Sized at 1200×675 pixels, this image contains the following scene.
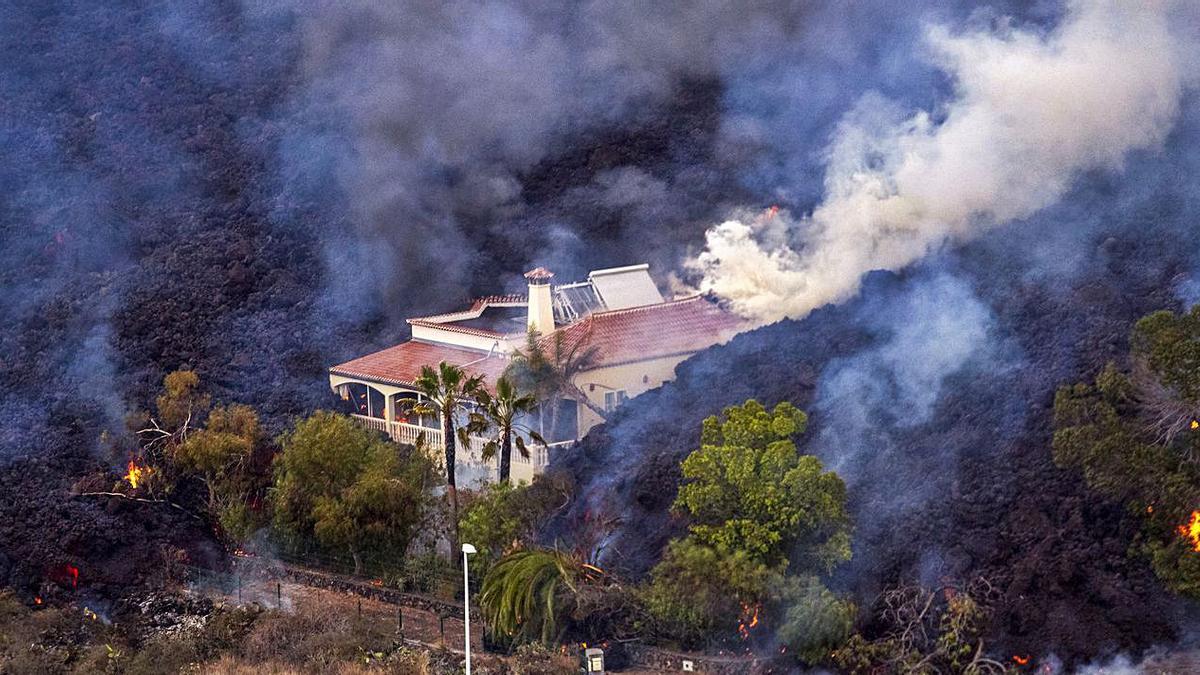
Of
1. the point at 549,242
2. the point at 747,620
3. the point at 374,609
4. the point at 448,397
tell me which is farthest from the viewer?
the point at 549,242

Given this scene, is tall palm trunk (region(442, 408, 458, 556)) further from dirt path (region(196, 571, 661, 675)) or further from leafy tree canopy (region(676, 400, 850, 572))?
leafy tree canopy (region(676, 400, 850, 572))

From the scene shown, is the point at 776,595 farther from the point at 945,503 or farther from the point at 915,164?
the point at 915,164

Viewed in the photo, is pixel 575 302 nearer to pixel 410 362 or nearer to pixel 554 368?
pixel 410 362

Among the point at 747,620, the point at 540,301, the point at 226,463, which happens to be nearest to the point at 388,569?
the point at 226,463

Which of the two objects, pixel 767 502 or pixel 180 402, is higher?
pixel 180 402

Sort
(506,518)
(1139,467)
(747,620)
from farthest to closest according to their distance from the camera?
(506,518), (747,620), (1139,467)

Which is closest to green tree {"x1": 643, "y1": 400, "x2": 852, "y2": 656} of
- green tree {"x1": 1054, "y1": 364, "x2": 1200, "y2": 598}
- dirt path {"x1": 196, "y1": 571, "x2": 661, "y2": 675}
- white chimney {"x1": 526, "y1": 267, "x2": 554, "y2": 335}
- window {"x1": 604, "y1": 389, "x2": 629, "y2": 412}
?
dirt path {"x1": 196, "y1": 571, "x2": 661, "y2": 675}

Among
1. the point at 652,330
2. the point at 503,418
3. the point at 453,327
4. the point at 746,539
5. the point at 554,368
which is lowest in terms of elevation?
the point at 746,539
